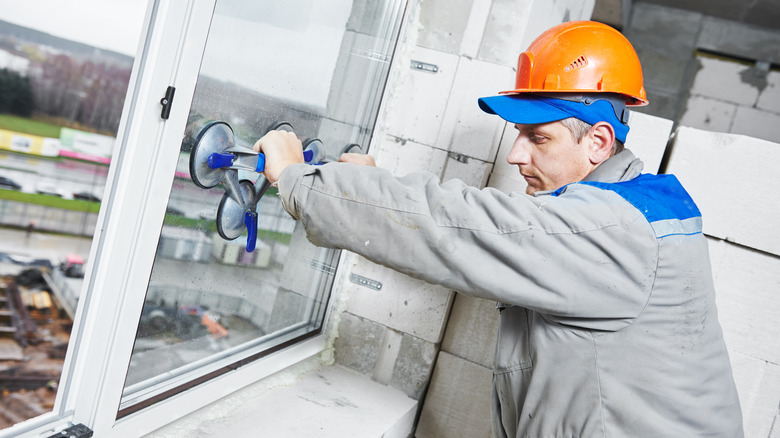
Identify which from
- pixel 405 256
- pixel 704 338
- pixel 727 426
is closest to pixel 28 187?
pixel 405 256

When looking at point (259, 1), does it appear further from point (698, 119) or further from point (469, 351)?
point (698, 119)

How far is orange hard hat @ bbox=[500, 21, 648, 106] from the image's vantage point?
1.43 m

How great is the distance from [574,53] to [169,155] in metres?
1.12

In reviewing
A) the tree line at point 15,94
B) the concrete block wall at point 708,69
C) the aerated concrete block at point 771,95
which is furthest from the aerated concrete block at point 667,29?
the tree line at point 15,94

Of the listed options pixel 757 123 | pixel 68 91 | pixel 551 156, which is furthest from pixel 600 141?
pixel 757 123

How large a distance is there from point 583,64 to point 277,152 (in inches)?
34.8

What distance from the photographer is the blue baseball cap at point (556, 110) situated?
4.61ft

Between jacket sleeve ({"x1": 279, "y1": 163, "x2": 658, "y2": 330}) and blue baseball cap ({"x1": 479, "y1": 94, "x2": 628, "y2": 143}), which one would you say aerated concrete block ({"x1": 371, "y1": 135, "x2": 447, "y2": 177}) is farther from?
jacket sleeve ({"x1": 279, "y1": 163, "x2": 658, "y2": 330})

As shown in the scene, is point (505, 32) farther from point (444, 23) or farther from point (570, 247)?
point (570, 247)

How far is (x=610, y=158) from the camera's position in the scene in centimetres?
141

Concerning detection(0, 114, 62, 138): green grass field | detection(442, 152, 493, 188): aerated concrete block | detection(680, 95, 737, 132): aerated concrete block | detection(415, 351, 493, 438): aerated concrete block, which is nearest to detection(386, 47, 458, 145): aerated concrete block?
detection(442, 152, 493, 188): aerated concrete block

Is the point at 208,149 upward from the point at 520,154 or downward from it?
downward

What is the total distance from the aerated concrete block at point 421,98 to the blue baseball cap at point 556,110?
65 cm

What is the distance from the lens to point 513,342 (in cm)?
144
